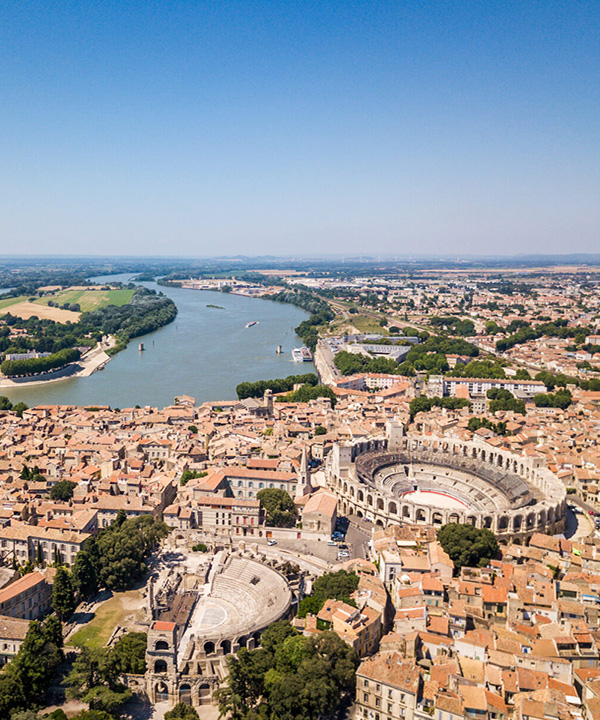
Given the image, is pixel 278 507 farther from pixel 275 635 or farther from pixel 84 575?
pixel 275 635

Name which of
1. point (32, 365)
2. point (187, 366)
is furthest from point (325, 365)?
point (32, 365)

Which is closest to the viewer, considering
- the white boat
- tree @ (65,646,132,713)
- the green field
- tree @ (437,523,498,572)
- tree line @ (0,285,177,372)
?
tree @ (65,646,132,713)

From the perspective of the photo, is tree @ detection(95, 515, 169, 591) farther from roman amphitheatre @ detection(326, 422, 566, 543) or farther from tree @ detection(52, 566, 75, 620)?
roman amphitheatre @ detection(326, 422, 566, 543)

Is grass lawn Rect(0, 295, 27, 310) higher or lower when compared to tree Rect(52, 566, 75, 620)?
higher

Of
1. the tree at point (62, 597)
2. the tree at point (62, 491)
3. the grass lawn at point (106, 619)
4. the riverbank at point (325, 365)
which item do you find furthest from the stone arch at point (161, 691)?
the riverbank at point (325, 365)

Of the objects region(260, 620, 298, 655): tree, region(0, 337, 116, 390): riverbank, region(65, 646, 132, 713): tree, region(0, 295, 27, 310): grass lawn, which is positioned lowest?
region(0, 337, 116, 390): riverbank

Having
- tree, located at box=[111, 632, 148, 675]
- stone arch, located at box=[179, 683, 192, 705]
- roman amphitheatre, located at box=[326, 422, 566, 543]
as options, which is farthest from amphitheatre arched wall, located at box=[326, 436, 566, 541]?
tree, located at box=[111, 632, 148, 675]
